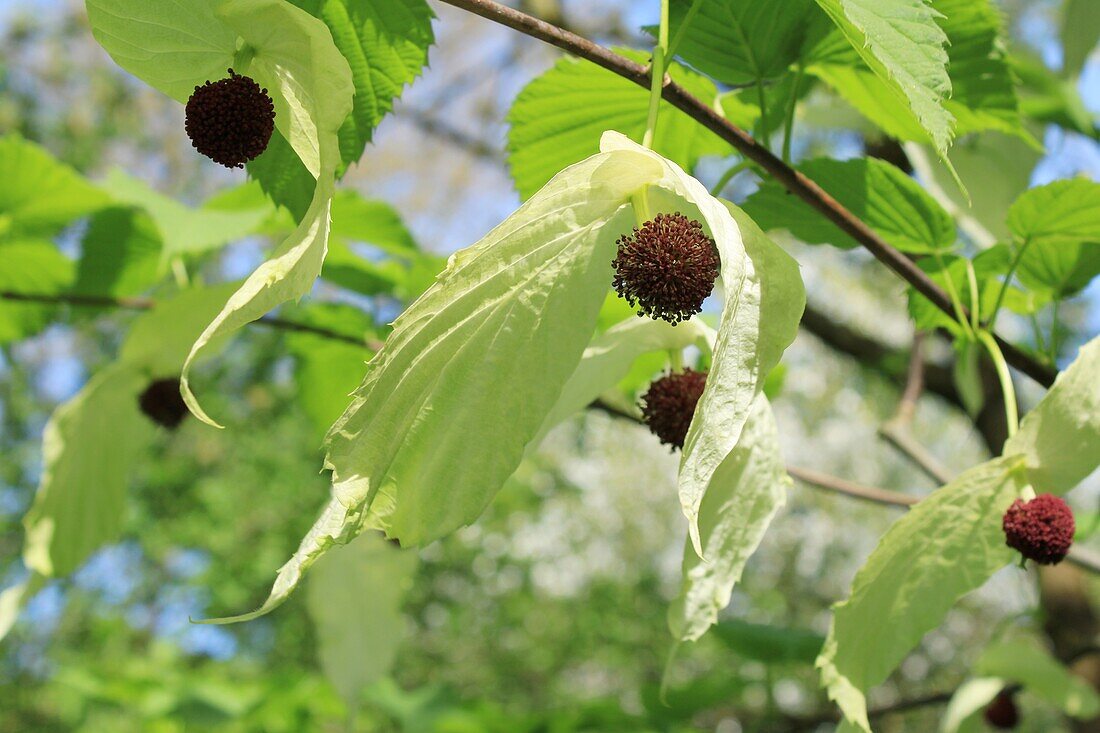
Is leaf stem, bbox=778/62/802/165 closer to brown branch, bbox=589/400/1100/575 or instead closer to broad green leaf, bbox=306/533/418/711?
brown branch, bbox=589/400/1100/575

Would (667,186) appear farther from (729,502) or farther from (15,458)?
(15,458)

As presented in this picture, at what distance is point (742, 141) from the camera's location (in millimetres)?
583

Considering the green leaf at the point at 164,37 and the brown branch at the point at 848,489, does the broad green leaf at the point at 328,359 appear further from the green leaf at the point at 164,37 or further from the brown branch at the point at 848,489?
the green leaf at the point at 164,37

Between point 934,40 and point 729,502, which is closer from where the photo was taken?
point 934,40

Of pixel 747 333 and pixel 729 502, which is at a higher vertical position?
pixel 747 333

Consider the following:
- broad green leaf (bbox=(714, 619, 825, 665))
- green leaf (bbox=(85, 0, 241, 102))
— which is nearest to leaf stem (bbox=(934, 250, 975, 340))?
green leaf (bbox=(85, 0, 241, 102))

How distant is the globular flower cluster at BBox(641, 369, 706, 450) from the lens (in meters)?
0.67

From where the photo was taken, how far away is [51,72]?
6.30 m

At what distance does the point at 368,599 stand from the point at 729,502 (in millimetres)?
703

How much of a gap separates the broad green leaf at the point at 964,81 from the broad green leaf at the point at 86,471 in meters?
0.72

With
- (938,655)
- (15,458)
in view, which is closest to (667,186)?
(15,458)

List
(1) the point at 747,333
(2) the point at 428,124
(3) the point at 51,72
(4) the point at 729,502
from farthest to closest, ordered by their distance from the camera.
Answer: (3) the point at 51,72 < (2) the point at 428,124 < (4) the point at 729,502 < (1) the point at 747,333

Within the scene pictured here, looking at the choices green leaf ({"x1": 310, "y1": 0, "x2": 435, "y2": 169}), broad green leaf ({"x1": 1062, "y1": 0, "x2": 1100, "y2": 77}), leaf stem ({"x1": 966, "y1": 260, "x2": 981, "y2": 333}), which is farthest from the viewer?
broad green leaf ({"x1": 1062, "y1": 0, "x2": 1100, "y2": 77})

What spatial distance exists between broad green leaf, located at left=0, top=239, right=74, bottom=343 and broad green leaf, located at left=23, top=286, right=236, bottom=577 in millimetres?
251
